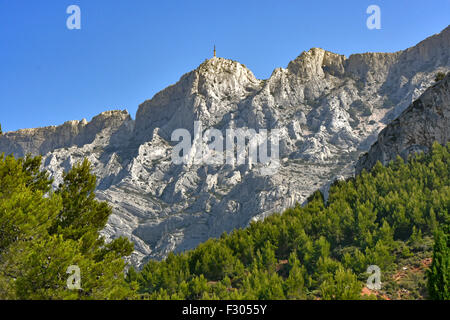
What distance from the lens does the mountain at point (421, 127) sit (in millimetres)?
59781

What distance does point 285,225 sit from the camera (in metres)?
42.2

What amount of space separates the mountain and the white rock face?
55.7 meters

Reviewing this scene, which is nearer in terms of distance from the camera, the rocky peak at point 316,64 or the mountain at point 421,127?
the mountain at point 421,127

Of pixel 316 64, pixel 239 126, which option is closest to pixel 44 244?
pixel 239 126

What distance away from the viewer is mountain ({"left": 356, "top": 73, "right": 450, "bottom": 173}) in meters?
59.8

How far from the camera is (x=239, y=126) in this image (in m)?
157

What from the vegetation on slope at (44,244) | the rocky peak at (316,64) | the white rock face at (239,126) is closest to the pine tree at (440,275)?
the vegetation on slope at (44,244)

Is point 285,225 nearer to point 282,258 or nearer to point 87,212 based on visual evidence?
point 282,258

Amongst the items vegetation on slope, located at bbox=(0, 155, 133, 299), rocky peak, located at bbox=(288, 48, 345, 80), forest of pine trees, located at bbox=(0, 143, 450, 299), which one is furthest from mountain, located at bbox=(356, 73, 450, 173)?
rocky peak, located at bbox=(288, 48, 345, 80)

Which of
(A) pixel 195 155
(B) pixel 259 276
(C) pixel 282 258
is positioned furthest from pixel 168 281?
(A) pixel 195 155

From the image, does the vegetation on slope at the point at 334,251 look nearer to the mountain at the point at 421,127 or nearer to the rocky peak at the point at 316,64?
the mountain at the point at 421,127

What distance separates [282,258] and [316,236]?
15.7 feet

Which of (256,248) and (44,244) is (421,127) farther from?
(44,244)

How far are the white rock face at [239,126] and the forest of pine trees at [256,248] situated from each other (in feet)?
241
